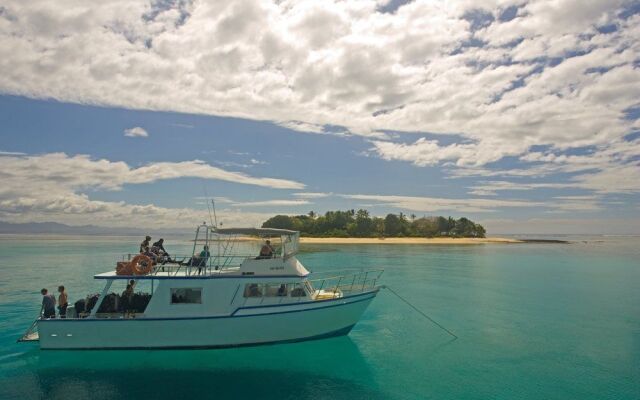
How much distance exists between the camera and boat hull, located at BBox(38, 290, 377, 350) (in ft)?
49.2

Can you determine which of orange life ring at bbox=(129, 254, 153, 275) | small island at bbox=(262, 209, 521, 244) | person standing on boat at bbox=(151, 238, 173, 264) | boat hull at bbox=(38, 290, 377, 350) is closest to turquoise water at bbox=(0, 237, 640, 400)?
boat hull at bbox=(38, 290, 377, 350)

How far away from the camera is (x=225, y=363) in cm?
1515

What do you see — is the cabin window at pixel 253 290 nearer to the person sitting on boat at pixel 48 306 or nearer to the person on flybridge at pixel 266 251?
the person on flybridge at pixel 266 251

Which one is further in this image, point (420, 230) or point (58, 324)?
point (420, 230)

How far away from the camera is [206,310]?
1565cm

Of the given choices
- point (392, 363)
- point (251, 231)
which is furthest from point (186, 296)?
point (392, 363)

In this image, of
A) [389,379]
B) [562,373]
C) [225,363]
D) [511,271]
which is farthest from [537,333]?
[511,271]

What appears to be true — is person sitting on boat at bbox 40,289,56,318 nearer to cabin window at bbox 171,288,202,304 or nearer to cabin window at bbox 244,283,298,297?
cabin window at bbox 171,288,202,304

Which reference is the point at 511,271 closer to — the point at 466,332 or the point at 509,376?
the point at 466,332

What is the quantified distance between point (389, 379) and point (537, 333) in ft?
33.8

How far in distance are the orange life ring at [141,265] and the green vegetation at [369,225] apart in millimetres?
102655

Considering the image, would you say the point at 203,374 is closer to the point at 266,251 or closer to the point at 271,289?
the point at 271,289

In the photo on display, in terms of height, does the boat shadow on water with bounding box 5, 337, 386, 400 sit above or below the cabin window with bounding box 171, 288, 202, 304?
below

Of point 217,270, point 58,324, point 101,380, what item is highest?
point 217,270
